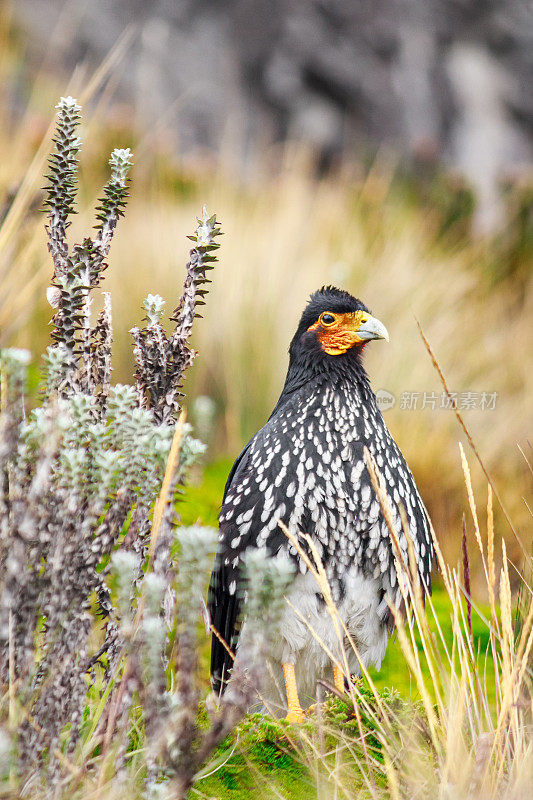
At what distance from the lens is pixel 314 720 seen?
6.80ft

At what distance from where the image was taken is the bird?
2264 millimetres

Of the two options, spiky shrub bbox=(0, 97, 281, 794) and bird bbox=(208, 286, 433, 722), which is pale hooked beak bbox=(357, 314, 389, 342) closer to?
bird bbox=(208, 286, 433, 722)

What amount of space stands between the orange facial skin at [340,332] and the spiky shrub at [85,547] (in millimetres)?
862

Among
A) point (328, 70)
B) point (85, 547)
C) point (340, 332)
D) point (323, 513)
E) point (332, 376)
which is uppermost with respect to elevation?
point (328, 70)

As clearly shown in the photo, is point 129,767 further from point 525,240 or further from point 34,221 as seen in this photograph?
point 525,240

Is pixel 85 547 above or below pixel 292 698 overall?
above

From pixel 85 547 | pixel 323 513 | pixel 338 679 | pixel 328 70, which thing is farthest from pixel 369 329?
pixel 328 70

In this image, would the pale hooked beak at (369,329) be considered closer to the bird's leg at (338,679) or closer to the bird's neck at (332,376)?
the bird's neck at (332,376)

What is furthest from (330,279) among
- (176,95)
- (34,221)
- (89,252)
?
(176,95)

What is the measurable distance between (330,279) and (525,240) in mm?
2339

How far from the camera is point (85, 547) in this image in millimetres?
1515

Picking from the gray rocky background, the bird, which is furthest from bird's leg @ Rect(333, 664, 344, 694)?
the gray rocky background

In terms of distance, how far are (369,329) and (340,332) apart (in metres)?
0.09

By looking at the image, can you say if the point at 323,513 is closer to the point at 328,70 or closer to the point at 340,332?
the point at 340,332
